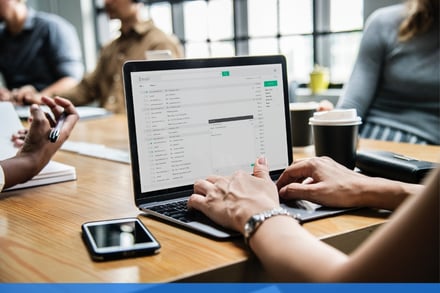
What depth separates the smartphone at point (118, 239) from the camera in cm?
76

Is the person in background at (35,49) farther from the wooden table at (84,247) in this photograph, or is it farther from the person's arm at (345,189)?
the person's arm at (345,189)

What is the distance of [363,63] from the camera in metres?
2.08

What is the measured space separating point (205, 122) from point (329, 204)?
10.1 inches

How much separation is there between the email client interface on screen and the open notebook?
0.35 meters

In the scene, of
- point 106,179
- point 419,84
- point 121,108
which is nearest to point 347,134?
point 106,179

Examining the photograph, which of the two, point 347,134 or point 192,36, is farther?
point 192,36

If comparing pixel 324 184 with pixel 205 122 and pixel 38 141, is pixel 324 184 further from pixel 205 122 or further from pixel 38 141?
pixel 38 141

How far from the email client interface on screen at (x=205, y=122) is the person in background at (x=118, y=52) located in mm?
1702

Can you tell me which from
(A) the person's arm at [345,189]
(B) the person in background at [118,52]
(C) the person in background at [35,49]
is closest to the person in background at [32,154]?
(A) the person's arm at [345,189]

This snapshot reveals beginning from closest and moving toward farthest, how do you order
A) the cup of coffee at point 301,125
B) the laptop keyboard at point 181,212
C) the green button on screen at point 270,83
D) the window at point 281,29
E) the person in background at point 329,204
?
the person in background at point 329,204
the laptop keyboard at point 181,212
the green button on screen at point 270,83
the cup of coffee at point 301,125
the window at point 281,29

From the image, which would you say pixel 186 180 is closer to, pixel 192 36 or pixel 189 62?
pixel 189 62

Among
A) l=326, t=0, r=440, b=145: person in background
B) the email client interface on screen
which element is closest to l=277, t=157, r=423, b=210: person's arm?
the email client interface on screen

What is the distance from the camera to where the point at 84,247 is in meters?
0.82

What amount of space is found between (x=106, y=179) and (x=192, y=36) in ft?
9.96
